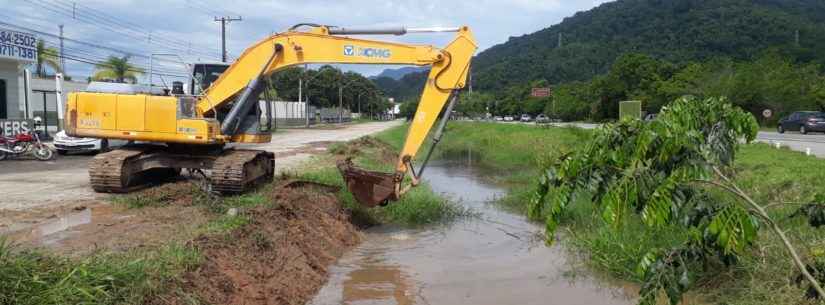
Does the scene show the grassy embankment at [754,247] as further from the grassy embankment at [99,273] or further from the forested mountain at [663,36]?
the forested mountain at [663,36]

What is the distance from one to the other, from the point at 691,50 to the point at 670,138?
8399 cm

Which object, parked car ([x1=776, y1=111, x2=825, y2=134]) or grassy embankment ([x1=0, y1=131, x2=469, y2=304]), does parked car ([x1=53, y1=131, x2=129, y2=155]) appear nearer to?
grassy embankment ([x1=0, y1=131, x2=469, y2=304])

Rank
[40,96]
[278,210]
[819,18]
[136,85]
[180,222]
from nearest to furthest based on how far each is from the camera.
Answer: [180,222]
[278,210]
[136,85]
[40,96]
[819,18]

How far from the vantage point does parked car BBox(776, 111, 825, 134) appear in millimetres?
31656

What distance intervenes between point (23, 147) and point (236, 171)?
1075 centimetres

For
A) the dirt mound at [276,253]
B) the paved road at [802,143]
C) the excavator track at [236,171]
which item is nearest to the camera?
the dirt mound at [276,253]

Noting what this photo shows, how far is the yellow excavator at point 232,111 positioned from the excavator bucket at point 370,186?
0.02m

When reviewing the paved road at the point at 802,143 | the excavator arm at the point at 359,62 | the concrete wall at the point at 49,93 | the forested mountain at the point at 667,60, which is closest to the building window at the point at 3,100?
the concrete wall at the point at 49,93

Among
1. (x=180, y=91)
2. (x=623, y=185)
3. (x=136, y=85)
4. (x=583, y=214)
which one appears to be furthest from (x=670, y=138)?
(x=136, y=85)

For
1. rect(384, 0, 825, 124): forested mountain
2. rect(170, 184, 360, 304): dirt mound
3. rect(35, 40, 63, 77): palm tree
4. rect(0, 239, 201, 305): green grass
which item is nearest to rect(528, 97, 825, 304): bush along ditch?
rect(0, 239, 201, 305): green grass

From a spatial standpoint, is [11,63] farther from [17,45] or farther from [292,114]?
[292,114]

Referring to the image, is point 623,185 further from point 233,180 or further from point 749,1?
point 749,1

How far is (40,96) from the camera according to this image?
115ft

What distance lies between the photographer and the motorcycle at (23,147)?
17.6 m
